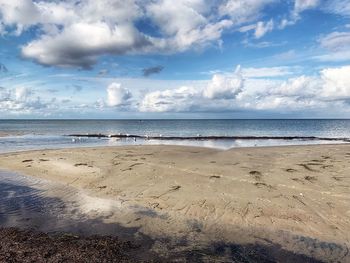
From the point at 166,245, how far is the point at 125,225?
8.18 ft

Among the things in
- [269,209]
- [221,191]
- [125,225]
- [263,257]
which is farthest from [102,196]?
[263,257]

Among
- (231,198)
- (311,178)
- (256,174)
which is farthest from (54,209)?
(311,178)

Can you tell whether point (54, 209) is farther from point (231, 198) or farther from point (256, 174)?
point (256, 174)

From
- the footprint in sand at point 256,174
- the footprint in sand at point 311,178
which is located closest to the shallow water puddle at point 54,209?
the footprint in sand at point 256,174

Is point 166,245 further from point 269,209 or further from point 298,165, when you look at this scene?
point 298,165

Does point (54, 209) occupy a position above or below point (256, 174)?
below

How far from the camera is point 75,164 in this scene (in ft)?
83.1

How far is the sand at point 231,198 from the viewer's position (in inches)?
445

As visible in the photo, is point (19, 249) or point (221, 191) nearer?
point (19, 249)

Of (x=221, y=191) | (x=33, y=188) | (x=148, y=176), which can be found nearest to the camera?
(x=221, y=191)

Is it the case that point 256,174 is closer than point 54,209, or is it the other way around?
point 54,209

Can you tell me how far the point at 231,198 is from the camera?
15.4 metres

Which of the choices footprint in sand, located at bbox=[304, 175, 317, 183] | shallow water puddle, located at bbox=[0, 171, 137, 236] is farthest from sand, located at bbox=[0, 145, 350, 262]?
shallow water puddle, located at bbox=[0, 171, 137, 236]

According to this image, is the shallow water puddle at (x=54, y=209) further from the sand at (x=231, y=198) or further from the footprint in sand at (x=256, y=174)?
the footprint in sand at (x=256, y=174)
